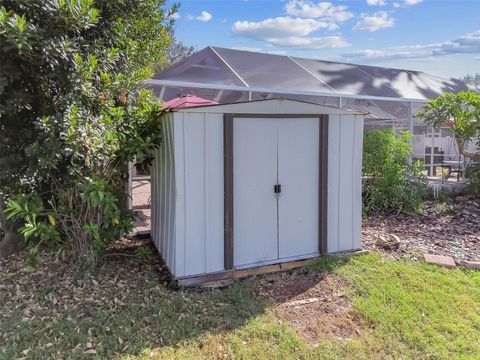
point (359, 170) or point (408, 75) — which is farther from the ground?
point (408, 75)

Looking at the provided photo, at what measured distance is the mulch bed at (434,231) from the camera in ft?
16.1

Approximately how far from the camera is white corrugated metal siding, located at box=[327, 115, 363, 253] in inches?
173

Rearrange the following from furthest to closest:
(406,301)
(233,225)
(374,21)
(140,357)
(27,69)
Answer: (374,21), (233,225), (406,301), (27,69), (140,357)

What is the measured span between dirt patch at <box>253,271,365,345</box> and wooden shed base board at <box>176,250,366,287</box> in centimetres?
9

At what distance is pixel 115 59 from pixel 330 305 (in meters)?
3.16

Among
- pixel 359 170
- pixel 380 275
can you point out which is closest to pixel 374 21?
pixel 359 170

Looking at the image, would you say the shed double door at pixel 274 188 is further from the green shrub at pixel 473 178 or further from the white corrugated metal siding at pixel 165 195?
the green shrub at pixel 473 178

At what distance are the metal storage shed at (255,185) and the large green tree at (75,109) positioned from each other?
21.2 inches

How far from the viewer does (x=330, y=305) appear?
3482 millimetres

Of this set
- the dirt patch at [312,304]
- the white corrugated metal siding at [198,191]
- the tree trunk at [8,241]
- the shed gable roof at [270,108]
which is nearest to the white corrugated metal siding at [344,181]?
the shed gable roof at [270,108]

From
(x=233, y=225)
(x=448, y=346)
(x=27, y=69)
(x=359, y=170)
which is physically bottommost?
(x=448, y=346)

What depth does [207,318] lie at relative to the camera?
127 inches

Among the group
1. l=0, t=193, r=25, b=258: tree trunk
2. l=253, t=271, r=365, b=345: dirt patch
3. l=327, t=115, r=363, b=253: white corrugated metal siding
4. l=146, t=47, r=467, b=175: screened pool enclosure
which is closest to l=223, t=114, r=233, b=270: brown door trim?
l=253, t=271, r=365, b=345: dirt patch

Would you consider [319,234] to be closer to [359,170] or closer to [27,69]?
[359,170]
